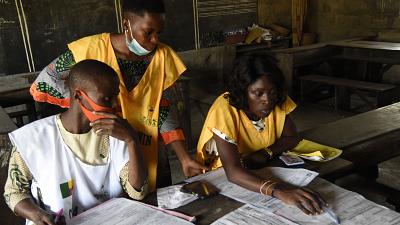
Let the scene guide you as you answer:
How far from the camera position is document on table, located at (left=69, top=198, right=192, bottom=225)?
117cm

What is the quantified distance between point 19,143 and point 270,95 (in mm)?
995

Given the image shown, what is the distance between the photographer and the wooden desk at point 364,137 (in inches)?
79.4

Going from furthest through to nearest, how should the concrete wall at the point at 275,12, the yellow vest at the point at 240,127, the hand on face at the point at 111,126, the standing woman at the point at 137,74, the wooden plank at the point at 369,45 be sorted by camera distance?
the concrete wall at the point at 275,12, the wooden plank at the point at 369,45, the yellow vest at the point at 240,127, the standing woman at the point at 137,74, the hand on face at the point at 111,126

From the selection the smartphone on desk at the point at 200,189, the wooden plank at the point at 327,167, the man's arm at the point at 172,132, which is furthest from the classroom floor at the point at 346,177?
the smartphone on desk at the point at 200,189

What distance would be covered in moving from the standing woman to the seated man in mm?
254

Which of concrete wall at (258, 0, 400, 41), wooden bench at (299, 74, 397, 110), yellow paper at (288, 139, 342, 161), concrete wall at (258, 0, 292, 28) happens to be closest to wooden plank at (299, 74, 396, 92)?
wooden bench at (299, 74, 397, 110)

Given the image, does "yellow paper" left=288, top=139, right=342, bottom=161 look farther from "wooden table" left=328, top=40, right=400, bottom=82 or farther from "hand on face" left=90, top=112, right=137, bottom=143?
"wooden table" left=328, top=40, right=400, bottom=82

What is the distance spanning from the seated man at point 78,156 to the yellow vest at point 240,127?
45 centimetres

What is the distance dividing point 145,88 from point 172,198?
0.50 meters

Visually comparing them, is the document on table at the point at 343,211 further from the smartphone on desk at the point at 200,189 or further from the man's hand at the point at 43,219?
the man's hand at the point at 43,219

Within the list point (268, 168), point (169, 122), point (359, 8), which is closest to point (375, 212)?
point (268, 168)

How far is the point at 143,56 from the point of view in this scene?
1.63 meters

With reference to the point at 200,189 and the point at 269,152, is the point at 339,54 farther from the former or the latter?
the point at 200,189

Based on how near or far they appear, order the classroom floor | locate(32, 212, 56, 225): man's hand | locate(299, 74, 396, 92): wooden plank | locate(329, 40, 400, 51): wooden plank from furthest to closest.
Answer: locate(329, 40, 400, 51): wooden plank < locate(299, 74, 396, 92): wooden plank < the classroom floor < locate(32, 212, 56, 225): man's hand
